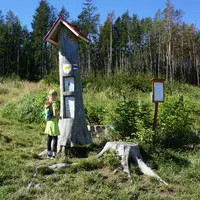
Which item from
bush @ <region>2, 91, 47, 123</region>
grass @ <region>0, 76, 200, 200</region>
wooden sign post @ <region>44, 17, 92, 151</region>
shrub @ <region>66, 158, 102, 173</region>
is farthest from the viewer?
bush @ <region>2, 91, 47, 123</region>

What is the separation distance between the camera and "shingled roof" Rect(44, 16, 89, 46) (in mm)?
5678

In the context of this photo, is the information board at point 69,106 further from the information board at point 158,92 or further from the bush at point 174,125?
the bush at point 174,125

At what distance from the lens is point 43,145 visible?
6.25 metres

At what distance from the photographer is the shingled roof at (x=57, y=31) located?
568 centimetres

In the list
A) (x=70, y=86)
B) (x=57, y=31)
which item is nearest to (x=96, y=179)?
(x=70, y=86)

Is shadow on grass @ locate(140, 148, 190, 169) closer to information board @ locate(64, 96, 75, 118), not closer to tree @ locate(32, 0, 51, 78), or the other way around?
information board @ locate(64, 96, 75, 118)

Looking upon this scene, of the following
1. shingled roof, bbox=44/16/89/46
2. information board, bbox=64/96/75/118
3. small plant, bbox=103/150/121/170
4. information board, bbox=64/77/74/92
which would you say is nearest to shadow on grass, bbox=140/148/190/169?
small plant, bbox=103/150/121/170

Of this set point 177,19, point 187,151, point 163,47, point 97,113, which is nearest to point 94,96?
point 97,113

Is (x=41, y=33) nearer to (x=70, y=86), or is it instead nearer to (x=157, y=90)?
(x=70, y=86)

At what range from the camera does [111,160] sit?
4496 mm

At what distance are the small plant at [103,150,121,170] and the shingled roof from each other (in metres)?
2.65

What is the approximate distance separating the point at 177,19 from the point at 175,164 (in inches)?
1154

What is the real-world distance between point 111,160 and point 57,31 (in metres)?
3.25

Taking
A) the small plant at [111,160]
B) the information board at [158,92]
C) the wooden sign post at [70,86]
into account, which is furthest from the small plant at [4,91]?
the small plant at [111,160]
